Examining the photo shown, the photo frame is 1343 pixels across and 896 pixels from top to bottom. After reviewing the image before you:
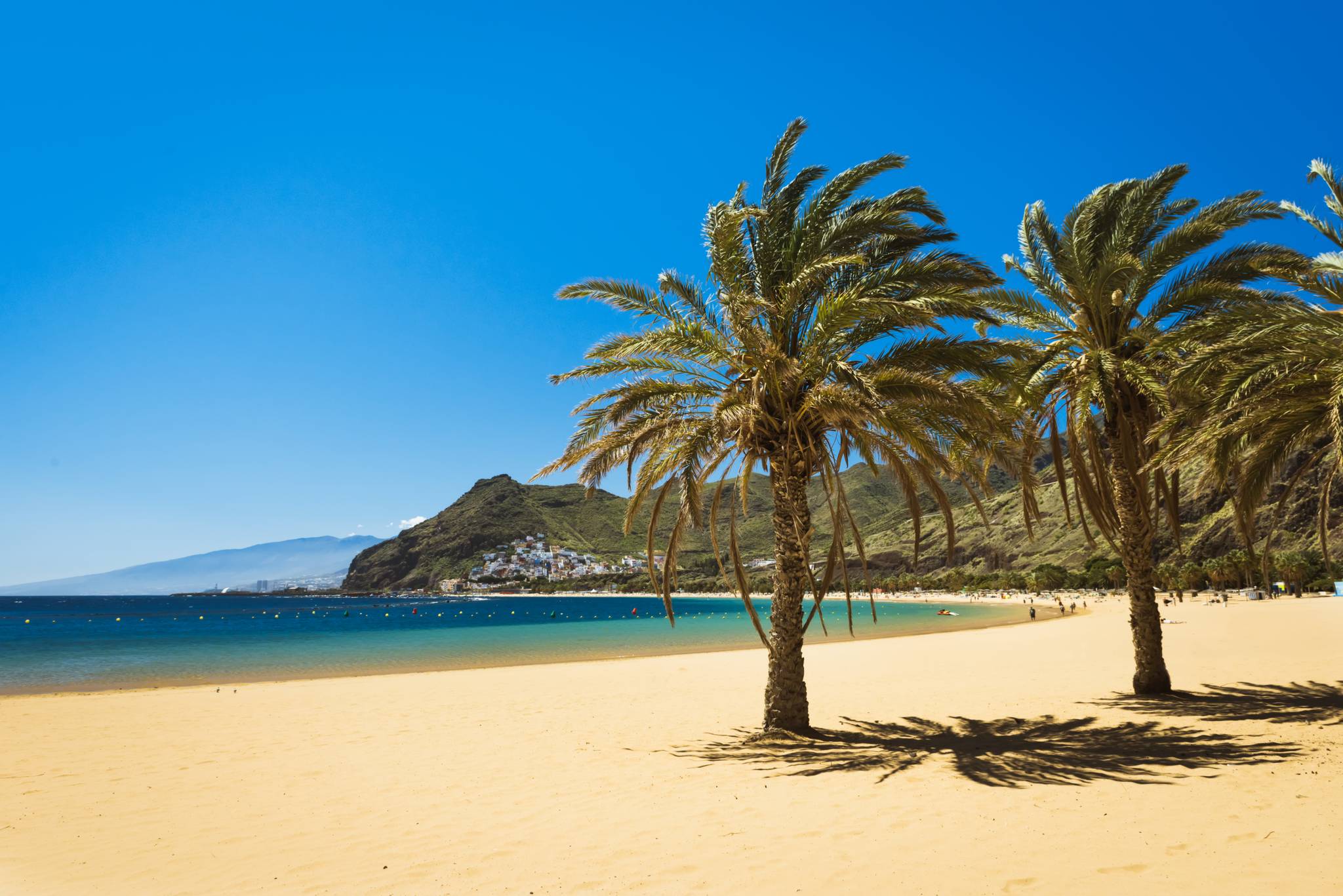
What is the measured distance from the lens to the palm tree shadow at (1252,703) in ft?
33.8

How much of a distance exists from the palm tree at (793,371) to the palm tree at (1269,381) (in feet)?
8.64

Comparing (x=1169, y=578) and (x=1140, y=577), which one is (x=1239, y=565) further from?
(x=1140, y=577)

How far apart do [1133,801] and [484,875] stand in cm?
567

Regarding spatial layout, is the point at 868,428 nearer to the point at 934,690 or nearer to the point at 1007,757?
the point at 1007,757

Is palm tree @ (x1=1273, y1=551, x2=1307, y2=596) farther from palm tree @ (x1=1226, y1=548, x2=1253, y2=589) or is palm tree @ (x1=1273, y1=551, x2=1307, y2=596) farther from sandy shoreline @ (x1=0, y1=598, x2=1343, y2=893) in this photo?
sandy shoreline @ (x1=0, y1=598, x2=1343, y2=893)

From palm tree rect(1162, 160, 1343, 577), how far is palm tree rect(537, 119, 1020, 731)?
8.64 feet

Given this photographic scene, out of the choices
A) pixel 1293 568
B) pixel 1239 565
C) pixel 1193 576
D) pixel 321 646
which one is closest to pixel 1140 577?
pixel 321 646

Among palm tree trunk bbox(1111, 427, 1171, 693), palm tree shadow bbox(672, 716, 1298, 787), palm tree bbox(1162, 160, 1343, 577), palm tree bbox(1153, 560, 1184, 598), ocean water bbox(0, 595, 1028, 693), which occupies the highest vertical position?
palm tree bbox(1162, 160, 1343, 577)

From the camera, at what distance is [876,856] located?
5578 millimetres

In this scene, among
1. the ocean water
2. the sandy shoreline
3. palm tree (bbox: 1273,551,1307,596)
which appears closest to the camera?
the sandy shoreline

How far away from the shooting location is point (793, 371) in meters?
9.46

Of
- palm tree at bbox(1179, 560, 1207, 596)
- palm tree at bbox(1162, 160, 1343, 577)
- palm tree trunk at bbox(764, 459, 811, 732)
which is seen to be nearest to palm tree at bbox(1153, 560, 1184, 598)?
palm tree at bbox(1179, 560, 1207, 596)

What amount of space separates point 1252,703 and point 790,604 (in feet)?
25.5

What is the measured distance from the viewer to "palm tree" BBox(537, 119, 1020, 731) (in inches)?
382
